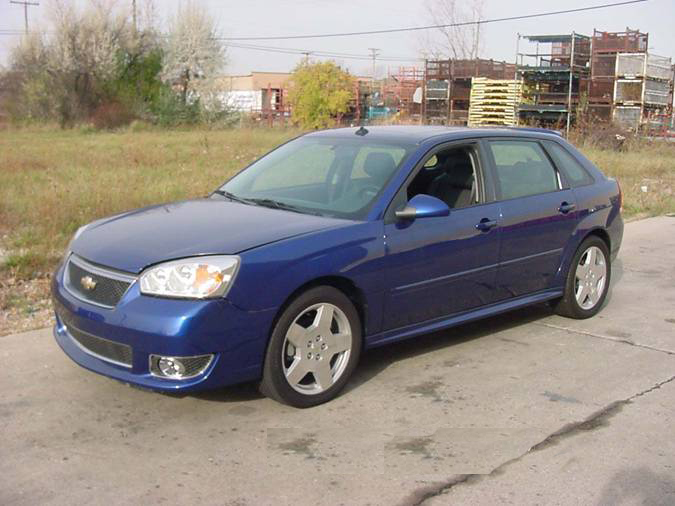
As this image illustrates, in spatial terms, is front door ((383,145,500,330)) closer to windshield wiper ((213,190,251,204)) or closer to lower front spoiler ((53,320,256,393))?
windshield wiper ((213,190,251,204))

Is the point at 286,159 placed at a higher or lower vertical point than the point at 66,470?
higher

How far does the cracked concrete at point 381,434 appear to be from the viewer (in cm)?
376

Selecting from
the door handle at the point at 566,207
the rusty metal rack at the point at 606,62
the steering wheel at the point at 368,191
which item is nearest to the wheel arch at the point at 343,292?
the steering wheel at the point at 368,191

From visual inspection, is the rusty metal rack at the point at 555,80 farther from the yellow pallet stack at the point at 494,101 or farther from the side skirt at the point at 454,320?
the side skirt at the point at 454,320

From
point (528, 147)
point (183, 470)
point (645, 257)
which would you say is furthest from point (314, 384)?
point (645, 257)

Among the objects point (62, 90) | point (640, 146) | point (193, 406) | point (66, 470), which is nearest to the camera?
point (66, 470)

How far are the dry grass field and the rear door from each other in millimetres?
3512

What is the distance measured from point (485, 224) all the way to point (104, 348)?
267cm

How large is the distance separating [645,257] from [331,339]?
6276mm

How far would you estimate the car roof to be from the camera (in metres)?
5.77

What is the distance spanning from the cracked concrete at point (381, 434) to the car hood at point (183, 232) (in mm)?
863

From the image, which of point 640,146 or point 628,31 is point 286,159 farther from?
point 628,31

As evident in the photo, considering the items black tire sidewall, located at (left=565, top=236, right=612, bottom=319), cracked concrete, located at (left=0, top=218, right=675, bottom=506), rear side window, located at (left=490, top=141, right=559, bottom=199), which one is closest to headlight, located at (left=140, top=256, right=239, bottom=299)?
cracked concrete, located at (left=0, top=218, right=675, bottom=506)

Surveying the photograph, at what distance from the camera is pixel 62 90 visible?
44.2 meters
